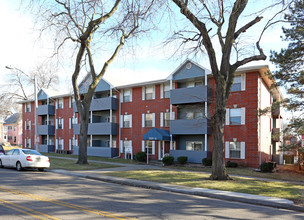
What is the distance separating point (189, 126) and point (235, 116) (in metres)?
4.11

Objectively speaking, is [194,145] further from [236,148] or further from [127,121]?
[127,121]

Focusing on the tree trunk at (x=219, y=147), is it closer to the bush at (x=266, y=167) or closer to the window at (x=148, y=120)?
the bush at (x=266, y=167)

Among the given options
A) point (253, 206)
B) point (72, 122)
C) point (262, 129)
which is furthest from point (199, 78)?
point (72, 122)

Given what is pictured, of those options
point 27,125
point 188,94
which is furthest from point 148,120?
point 27,125

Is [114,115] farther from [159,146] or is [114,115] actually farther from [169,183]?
[169,183]

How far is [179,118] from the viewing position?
27.8 metres

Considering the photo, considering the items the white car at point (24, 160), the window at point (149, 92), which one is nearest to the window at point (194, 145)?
the window at point (149, 92)

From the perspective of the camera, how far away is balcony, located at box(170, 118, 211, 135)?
81.5 ft

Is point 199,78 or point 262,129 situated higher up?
point 199,78

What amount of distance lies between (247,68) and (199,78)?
16.2 ft

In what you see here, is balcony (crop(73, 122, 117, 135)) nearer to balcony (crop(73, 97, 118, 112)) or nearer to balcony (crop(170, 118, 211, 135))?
balcony (crop(73, 97, 118, 112))

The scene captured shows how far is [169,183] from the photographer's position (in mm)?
13984

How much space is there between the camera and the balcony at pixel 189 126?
2483 cm

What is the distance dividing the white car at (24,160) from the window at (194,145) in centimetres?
1351
